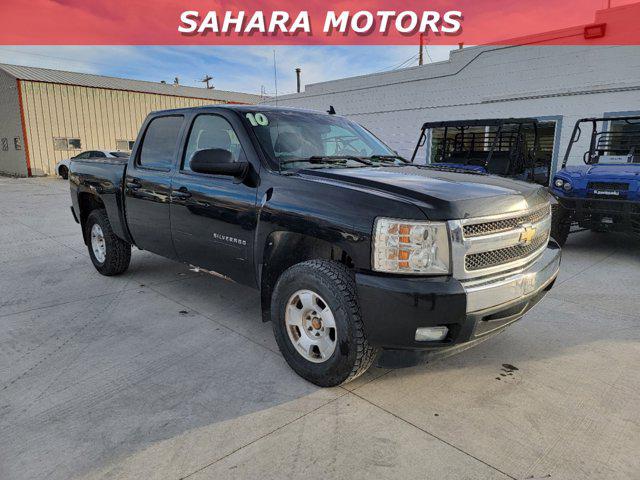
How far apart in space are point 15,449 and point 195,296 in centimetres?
250

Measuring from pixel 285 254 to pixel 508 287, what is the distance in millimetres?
1449

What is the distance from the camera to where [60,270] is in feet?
19.1

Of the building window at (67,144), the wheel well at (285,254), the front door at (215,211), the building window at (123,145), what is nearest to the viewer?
the wheel well at (285,254)

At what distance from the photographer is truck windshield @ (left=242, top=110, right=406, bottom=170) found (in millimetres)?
3484

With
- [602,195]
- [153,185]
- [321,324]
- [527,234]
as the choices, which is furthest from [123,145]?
[527,234]

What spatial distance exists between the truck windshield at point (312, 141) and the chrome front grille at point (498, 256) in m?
1.29

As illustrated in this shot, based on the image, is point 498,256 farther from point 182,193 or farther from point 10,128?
point 10,128

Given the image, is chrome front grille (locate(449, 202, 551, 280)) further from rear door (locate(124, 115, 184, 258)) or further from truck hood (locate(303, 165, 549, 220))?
rear door (locate(124, 115, 184, 258))

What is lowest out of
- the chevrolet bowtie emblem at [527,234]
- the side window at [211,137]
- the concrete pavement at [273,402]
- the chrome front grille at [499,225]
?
the concrete pavement at [273,402]

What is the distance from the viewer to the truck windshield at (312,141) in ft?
11.4

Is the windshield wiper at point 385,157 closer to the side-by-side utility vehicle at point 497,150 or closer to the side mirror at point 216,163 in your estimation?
the side mirror at point 216,163

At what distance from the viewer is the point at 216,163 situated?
3230 millimetres

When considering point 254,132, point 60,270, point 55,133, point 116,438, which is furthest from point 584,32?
point 55,133

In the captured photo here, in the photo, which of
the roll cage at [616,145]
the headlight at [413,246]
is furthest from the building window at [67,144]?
the headlight at [413,246]
